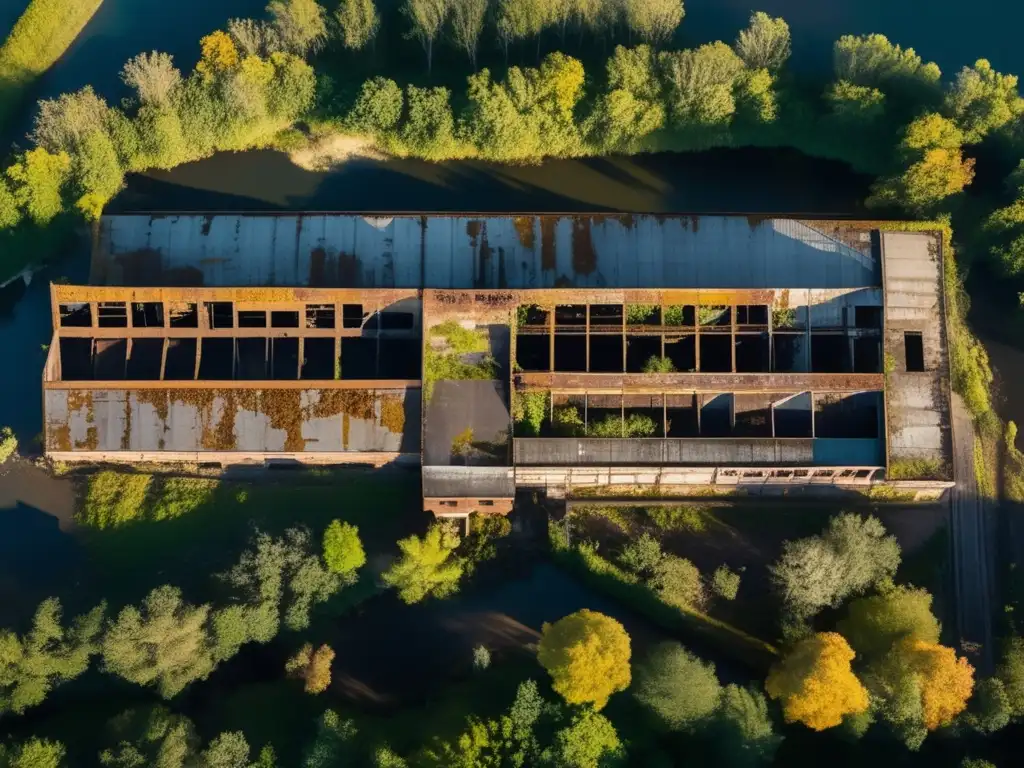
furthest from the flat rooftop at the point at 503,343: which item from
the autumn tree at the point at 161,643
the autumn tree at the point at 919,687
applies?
the autumn tree at the point at 919,687

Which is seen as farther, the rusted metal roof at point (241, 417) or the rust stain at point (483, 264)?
the rust stain at point (483, 264)

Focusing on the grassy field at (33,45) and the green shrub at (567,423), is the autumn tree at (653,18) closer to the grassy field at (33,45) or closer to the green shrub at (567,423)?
the green shrub at (567,423)

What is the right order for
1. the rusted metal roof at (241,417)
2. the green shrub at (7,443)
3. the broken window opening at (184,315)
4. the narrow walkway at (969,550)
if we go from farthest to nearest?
the green shrub at (7,443)
the broken window opening at (184,315)
the narrow walkway at (969,550)
the rusted metal roof at (241,417)

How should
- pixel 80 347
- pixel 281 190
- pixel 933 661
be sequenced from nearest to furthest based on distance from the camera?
pixel 933 661 → pixel 80 347 → pixel 281 190

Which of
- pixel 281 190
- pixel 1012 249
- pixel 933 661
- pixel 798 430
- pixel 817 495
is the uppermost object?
pixel 281 190

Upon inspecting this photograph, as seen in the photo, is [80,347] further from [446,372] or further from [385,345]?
[446,372]

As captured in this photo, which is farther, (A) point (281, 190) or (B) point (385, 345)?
(A) point (281, 190)

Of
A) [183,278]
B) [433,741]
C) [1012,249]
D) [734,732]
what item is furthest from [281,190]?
[1012,249]

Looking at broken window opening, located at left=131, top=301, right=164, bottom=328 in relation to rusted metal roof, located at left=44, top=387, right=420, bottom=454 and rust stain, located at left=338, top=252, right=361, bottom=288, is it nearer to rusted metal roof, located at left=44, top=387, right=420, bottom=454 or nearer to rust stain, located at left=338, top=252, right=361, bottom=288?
rusted metal roof, located at left=44, top=387, right=420, bottom=454

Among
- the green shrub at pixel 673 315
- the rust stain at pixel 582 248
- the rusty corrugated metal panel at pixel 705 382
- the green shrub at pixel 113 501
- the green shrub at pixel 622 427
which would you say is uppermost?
the rust stain at pixel 582 248
